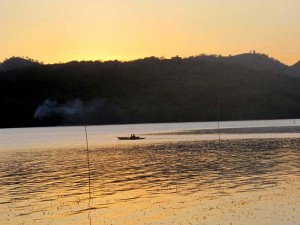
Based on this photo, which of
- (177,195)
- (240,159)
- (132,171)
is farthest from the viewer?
(240,159)

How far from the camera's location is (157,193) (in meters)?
46.4

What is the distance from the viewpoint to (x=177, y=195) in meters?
44.8

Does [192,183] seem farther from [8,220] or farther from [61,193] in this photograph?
[8,220]

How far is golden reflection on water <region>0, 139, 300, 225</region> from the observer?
3616cm

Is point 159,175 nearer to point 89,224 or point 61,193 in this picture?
point 61,193

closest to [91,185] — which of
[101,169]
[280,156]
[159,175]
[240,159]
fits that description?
[159,175]

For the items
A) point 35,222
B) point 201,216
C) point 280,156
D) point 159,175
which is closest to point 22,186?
point 159,175

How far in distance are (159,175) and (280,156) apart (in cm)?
2767

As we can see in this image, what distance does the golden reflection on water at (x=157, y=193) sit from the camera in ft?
119

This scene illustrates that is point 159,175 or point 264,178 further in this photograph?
point 159,175

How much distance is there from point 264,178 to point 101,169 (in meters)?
24.8

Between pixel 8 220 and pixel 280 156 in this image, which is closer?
pixel 8 220

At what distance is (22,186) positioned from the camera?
54531 millimetres

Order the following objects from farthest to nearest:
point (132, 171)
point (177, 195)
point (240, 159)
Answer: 1. point (240, 159)
2. point (132, 171)
3. point (177, 195)
